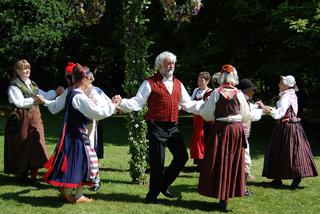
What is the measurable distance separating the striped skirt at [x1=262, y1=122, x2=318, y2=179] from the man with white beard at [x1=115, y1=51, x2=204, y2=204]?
6.90 ft

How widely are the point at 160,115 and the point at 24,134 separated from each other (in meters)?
2.51

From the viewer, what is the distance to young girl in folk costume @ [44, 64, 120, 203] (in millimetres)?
6254

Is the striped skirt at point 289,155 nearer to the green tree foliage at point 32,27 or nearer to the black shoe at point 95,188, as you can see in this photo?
the black shoe at point 95,188

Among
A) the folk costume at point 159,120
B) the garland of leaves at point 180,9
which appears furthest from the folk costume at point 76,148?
the garland of leaves at point 180,9

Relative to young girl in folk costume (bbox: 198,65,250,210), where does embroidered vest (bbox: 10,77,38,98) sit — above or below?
above

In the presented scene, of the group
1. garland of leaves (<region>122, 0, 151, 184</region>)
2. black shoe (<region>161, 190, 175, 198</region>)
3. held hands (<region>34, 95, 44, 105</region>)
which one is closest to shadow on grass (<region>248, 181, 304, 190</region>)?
black shoe (<region>161, 190, 175, 198</region>)

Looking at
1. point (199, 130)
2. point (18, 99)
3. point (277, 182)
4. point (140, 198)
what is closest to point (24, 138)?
point (18, 99)

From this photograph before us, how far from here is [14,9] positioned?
26203 mm

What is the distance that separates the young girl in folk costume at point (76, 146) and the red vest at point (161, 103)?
51 cm

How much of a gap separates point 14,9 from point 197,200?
21.8 metres

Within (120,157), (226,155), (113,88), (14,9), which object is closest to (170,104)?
(226,155)

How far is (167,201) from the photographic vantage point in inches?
A: 270

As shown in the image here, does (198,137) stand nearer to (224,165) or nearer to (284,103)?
(284,103)

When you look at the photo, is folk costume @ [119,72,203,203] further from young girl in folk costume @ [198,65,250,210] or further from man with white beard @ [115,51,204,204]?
young girl in folk costume @ [198,65,250,210]
